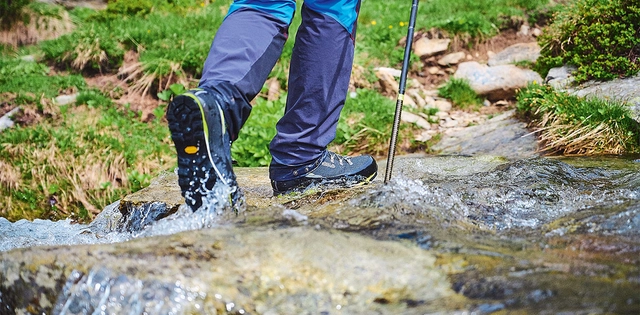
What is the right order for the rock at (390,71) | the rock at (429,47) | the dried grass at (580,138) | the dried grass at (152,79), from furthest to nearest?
the rock at (429,47), the rock at (390,71), the dried grass at (152,79), the dried grass at (580,138)

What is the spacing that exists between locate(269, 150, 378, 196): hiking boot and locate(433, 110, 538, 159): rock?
6.65 ft

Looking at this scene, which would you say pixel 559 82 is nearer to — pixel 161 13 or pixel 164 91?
pixel 164 91

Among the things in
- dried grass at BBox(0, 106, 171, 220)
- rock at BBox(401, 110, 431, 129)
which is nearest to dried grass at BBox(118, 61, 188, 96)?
dried grass at BBox(0, 106, 171, 220)

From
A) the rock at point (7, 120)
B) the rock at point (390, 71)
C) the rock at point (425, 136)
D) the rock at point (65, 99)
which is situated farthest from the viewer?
the rock at point (390, 71)

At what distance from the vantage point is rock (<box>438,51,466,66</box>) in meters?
7.45

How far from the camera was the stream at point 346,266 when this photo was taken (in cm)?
153

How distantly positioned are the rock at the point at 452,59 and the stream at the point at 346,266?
17.5ft

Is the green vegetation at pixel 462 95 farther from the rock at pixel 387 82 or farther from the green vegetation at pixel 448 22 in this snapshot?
the green vegetation at pixel 448 22

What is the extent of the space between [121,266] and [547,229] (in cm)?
151

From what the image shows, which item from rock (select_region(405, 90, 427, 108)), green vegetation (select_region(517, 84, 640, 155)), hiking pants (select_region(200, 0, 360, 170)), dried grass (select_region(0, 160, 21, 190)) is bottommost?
dried grass (select_region(0, 160, 21, 190))

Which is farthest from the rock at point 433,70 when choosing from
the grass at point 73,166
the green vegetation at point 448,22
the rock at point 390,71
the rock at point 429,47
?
the grass at point 73,166

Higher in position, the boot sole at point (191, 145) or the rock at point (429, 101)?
the boot sole at point (191, 145)

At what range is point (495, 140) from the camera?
5059 mm

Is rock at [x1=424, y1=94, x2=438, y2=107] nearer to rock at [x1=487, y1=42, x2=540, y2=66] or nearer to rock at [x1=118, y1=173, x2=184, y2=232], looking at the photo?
rock at [x1=487, y1=42, x2=540, y2=66]
